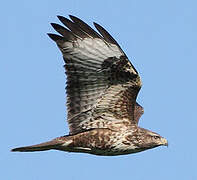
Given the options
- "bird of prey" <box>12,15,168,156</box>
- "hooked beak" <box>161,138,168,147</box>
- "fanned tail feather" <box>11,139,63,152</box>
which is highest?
"bird of prey" <box>12,15,168,156</box>

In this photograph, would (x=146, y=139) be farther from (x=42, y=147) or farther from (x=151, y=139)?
(x=42, y=147)

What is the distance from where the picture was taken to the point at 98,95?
47.4ft

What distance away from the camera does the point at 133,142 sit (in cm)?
1428

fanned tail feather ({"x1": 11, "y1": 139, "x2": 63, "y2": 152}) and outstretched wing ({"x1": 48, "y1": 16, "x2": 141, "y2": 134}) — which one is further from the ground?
outstretched wing ({"x1": 48, "y1": 16, "x2": 141, "y2": 134})

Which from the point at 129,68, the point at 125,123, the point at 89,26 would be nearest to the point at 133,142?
the point at 125,123

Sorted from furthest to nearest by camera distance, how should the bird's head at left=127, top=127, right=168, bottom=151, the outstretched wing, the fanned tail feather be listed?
the bird's head at left=127, top=127, right=168, bottom=151, the outstretched wing, the fanned tail feather

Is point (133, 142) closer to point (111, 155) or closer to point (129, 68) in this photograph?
point (111, 155)

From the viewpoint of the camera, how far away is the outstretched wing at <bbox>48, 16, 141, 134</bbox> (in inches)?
546

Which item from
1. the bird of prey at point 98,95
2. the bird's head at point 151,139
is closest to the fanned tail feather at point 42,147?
A: the bird of prey at point 98,95

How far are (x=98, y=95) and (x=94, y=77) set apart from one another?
1.33 ft

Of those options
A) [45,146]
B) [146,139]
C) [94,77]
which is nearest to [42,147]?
[45,146]

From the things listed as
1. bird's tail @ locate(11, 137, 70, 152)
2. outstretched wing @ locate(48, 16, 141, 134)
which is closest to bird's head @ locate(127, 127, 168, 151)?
outstretched wing @ locate(48, 16, 141, 134)

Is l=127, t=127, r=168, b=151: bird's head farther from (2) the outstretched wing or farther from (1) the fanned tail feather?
(1) the fanned tail feather

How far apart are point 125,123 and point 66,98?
1.31 meters
